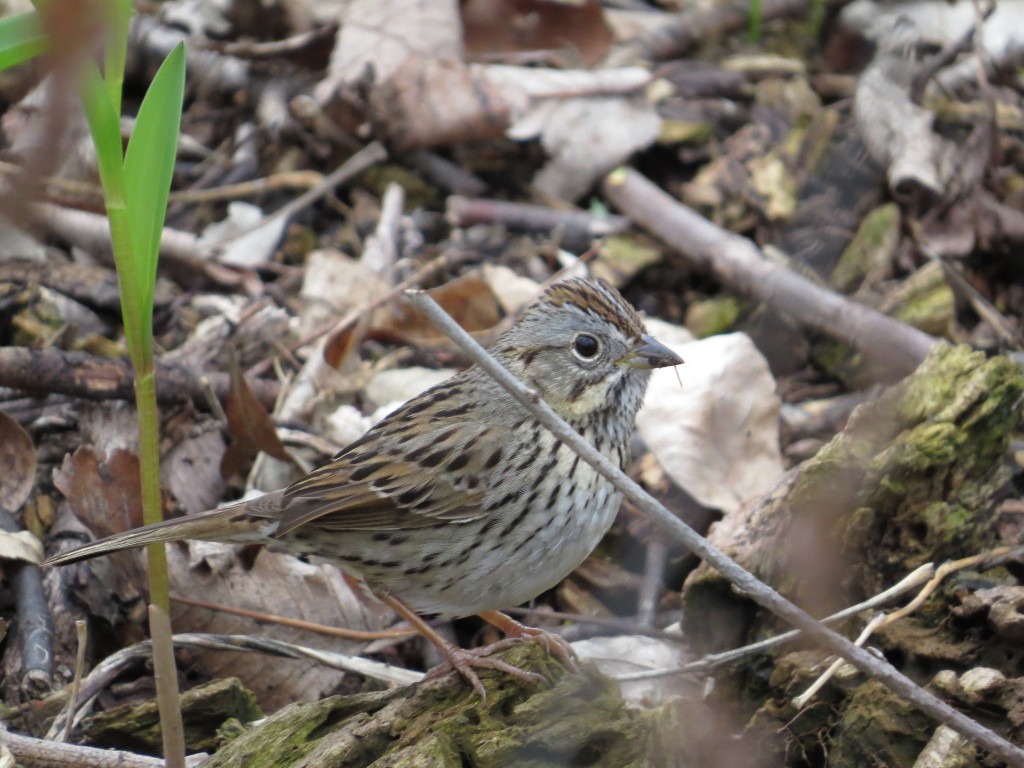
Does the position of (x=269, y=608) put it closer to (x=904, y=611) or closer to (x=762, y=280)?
(x=904, y=611)

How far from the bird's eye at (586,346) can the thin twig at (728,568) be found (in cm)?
130

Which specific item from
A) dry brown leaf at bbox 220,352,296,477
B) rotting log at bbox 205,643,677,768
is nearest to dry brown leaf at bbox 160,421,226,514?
dry brown leaf at bbox 220,352,296,477

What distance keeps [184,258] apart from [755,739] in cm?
305

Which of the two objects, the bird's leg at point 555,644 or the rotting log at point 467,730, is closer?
the rotting log at point 467,730

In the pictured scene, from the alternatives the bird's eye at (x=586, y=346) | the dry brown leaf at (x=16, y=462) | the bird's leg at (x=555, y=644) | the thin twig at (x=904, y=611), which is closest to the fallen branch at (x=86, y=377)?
the dry brown leaf at (x=16, y=462)

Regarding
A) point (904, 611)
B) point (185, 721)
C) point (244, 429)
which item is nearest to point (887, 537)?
point (904, 611)

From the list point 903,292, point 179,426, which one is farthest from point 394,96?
point 903,292

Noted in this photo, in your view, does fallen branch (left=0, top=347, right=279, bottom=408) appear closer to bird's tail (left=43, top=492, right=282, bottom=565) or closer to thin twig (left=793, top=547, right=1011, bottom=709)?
bird's tail (left=43, top=492, right=282, bottom=565)

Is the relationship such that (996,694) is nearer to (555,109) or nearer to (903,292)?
(903,292)

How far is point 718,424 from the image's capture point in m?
4.02

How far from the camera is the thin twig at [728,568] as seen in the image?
1.94 meters

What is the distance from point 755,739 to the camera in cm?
286

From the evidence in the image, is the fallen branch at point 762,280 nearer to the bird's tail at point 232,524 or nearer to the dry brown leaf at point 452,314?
the dry brown leaf at point 452,314

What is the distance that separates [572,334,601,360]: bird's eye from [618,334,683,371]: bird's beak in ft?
0.28
